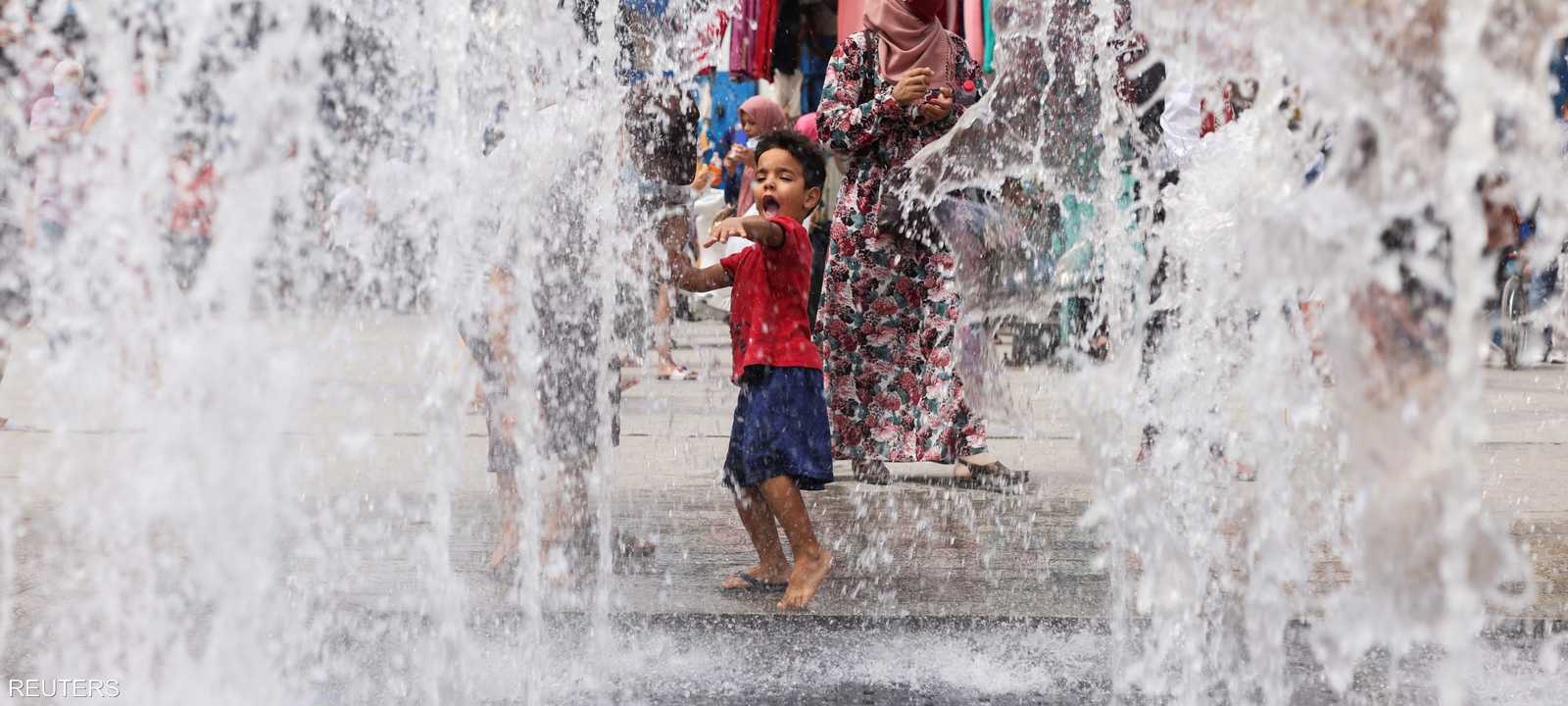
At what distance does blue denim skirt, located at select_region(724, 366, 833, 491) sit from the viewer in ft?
9.63

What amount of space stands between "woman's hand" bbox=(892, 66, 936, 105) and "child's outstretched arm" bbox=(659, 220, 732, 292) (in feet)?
2.93

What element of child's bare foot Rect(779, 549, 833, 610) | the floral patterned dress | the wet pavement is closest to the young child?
child's bare foot Rect(779, 549, 833, 610)

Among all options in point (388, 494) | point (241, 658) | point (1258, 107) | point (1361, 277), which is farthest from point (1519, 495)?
point (241, 658)

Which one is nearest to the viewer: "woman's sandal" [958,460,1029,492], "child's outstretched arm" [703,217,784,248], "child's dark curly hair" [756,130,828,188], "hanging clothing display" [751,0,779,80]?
"child's outstretched arm" [703,217,784,248]

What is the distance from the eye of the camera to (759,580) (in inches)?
119

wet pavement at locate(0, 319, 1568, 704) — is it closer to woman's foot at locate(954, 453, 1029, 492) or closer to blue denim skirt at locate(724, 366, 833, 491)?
woman's foot at locate(954, 453, 1029, 492)

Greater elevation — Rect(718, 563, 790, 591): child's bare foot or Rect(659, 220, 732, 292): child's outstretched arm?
Rect(659, 220, 732, 292): child's outstretched arm

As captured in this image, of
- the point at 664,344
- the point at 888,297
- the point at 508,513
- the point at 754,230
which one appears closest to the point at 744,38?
the point at 664,344

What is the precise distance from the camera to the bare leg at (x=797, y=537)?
291 centimetres

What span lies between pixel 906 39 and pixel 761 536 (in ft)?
5.38

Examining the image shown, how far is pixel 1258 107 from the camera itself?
1957 mm

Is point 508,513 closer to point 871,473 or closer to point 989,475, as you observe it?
point 871,473

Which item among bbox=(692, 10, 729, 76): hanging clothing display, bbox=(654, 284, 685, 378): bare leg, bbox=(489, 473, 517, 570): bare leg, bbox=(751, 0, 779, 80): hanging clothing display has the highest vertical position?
bbox=(751, 0, 779, 80): hanging clothing display

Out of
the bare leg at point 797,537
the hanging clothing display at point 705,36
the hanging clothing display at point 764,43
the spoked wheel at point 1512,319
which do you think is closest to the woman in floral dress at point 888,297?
the hanging clothing display at point 705,36
